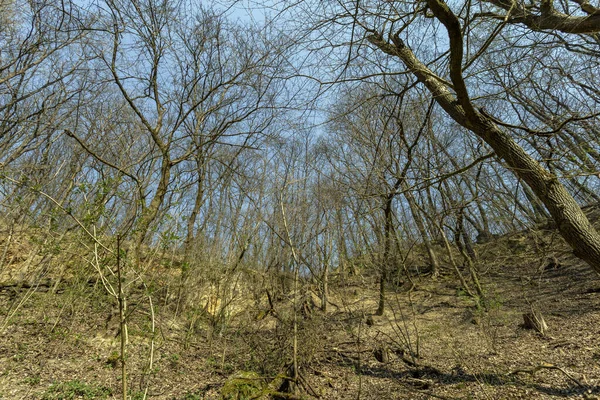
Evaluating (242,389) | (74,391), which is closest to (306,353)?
(242,389)

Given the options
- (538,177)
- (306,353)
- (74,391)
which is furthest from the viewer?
(306,353)

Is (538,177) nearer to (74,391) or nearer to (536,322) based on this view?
(536,322)

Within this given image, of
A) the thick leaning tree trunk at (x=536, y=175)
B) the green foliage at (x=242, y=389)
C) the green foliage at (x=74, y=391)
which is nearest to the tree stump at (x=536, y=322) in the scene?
the thick leaning tree trunk at (x=536, y=175)

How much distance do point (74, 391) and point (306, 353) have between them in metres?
2.84

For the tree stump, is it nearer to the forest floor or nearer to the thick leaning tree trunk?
the forest floor

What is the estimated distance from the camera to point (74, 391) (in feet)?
11.7

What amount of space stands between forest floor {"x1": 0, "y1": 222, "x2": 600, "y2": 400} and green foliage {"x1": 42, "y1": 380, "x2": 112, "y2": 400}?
0.01 metres

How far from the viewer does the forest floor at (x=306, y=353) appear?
357cm

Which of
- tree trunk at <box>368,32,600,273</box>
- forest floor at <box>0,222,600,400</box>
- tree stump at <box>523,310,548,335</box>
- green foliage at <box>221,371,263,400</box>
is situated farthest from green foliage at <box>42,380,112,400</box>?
tree stump at <box>523,310,548,335</box>

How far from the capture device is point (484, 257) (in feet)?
31.0

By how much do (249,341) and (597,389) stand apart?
4.20 m

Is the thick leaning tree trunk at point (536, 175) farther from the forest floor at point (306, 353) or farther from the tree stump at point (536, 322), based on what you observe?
the tree stump at point (536, 322)

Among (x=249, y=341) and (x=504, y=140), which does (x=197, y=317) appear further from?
(x=504, y=140)

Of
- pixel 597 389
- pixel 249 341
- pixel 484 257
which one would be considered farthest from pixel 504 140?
pixel 484 257
